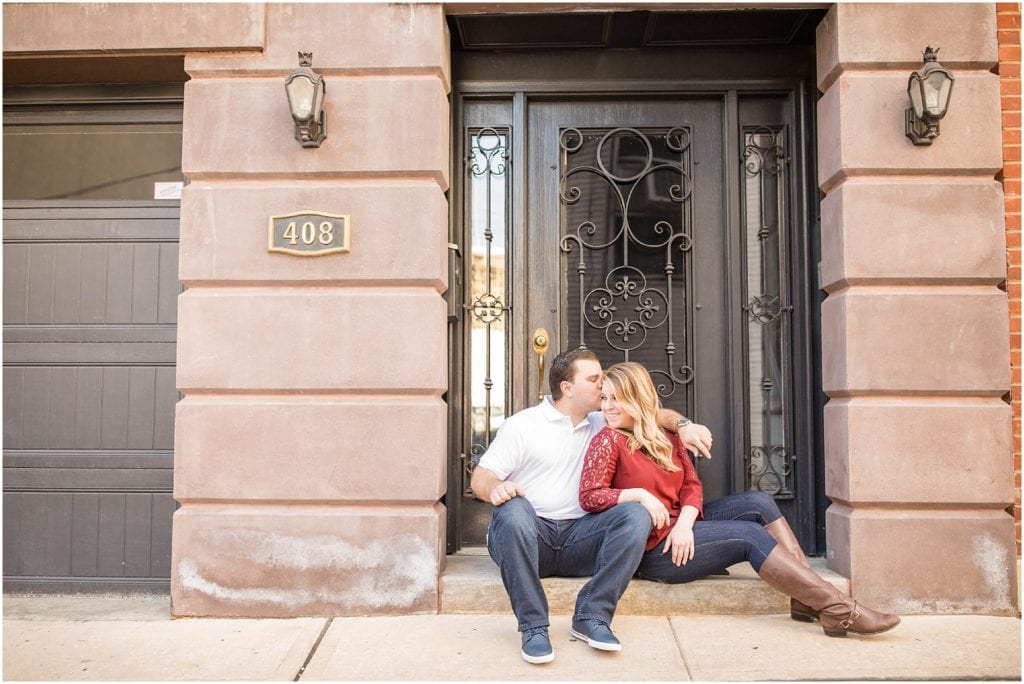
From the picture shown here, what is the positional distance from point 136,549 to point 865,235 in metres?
4.60

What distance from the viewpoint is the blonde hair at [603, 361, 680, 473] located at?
13.3 feet

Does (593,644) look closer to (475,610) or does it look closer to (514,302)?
(475,610)

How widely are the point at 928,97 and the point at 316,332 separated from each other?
346 centimetres

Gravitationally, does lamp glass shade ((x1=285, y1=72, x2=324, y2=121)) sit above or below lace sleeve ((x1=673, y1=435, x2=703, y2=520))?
A: above

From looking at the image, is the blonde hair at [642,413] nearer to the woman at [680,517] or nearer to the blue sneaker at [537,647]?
the woman at [680,517]

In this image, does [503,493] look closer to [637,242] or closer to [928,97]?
Answer: [637,242]

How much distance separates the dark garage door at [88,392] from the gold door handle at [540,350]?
2.22 m

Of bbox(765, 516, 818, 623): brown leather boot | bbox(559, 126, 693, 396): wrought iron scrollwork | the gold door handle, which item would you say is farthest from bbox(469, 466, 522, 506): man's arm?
bbox(765, 516, 818, 623): brown leather boot

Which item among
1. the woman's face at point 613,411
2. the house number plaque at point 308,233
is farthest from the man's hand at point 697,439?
the house number plaque at point 308,233

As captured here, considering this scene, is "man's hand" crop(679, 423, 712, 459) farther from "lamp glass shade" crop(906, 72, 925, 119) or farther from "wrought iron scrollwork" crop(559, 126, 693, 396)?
"lamp glass shade" crop(906, 72, 925, 119)

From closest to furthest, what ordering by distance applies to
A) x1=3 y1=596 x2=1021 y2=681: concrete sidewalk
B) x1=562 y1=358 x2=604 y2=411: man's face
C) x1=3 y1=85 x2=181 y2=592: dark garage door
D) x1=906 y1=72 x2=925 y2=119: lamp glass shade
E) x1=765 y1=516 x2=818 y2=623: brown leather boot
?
x1=3 y1=596 x2=1021 y2=681: concrete sidewalk
x1=765 y1=516 x2=818 y2=623: brown leather boot
x1=906 y1=72 x2=925 y2=119: lamp glass shade
x1=562 y1=358 x2=604 y2=411: man's face
x1=3 y1=85 x2=181 y2=592: dark garage door

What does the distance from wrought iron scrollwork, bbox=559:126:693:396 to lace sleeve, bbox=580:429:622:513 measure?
1086 millimetres

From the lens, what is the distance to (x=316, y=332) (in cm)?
430

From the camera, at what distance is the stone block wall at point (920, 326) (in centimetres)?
416
